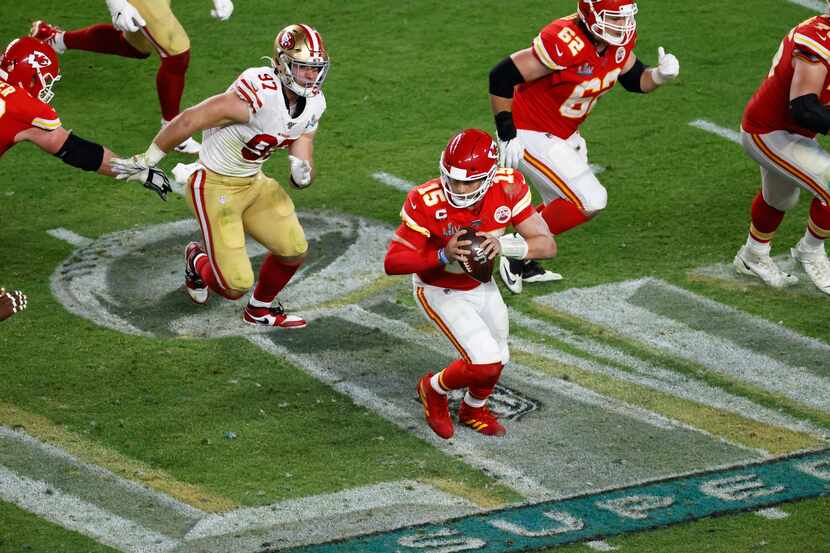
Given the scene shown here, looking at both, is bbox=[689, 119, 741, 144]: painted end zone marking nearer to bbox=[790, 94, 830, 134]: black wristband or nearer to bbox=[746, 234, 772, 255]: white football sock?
bbox=[746, 234, 772, 255]: white football sock

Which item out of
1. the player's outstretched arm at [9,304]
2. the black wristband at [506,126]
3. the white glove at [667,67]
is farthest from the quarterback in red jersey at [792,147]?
the player's outstretched arm at [9,304]

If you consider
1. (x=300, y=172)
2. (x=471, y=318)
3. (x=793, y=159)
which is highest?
(x=300, y=172)

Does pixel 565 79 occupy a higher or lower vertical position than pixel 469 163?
lower

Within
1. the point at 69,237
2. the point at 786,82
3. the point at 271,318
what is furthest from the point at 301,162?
the point at 786,82

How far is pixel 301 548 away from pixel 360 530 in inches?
11.2

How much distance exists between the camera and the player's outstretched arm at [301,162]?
299 inches

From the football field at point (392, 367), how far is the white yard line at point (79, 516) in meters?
0.01

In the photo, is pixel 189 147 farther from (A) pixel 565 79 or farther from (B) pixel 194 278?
(A) pixel 565 79

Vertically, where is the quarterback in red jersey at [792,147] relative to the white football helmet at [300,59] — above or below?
below

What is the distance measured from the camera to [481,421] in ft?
22.5

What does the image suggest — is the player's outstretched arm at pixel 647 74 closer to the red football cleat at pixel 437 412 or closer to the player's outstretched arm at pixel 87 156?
the red football cleat at pixel 437 412

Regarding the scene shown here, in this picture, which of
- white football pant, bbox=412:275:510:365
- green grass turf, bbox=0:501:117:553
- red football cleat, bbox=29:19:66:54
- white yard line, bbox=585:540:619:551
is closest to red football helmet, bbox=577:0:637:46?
white football pant, bbox=412:275:510:365

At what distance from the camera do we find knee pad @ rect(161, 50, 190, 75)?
1011 centimetres

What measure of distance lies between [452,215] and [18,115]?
2455 millimetres
